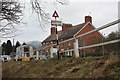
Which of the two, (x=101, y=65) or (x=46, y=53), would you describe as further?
(x=46, y=53)

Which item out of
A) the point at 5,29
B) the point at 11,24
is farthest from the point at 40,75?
the point at 5,29

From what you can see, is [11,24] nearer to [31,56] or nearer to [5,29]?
[5,29]

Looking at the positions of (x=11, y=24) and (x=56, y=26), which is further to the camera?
(x=11, y=24)

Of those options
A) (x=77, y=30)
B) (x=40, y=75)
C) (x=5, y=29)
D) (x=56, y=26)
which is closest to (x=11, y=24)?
(x=5, y=29)

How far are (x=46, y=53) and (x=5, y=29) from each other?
3490 mm

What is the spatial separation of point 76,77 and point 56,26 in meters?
5.03

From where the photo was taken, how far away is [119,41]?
865 centimetres

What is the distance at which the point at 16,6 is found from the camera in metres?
13.9

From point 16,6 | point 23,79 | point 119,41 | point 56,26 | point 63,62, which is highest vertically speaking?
point 16,6

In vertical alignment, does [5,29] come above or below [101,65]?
above

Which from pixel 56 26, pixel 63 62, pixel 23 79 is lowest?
pixel 23 79

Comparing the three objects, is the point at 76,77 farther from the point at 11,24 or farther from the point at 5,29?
the point at 5,29

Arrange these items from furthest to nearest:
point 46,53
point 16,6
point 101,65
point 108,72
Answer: point 46,53
point 16,6
point 101,65
point 108,72

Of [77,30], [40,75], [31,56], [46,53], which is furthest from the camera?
[77,30]
